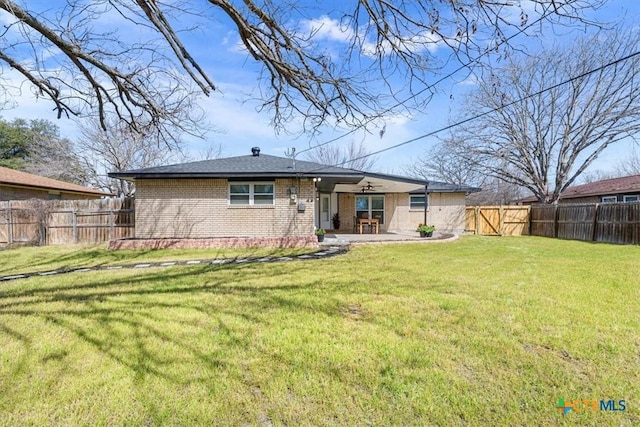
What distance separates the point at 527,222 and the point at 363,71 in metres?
17.8

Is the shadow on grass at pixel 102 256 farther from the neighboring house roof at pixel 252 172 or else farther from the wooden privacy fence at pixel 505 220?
the wooden privacy fence at pixel 505 220

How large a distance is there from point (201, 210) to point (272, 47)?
28.8ft

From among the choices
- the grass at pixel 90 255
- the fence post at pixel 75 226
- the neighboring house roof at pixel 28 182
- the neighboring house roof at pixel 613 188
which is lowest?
the grass at pixel 90 255

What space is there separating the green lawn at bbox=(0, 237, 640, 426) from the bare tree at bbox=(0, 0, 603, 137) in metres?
3.04

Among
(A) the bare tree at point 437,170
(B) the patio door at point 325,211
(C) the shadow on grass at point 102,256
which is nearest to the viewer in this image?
(C) the shadow on grass at point 102,256

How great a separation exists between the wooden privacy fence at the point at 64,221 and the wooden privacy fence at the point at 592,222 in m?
19.3

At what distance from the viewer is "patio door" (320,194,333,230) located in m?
18.0

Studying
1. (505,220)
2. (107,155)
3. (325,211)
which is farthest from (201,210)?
(505,220)

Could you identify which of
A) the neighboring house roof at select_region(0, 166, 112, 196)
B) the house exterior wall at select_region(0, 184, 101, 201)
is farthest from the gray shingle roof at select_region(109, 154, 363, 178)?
the house exterior wall at select_region(0, 184, 101, 201)

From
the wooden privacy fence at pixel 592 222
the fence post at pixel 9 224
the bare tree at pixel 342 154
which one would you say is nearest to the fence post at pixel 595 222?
the wooden privacy fence at pixel 592 222

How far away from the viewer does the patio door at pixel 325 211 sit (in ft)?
59.2

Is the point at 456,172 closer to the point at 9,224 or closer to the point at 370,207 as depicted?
the point at 370,207

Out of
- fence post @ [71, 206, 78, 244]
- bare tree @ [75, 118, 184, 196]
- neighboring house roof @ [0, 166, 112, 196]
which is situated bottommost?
fence post @ [71, 206, 78, 244]

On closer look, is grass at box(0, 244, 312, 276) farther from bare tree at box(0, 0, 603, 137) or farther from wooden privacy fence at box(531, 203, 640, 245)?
wooden privacy fence at box(531, 203, 640, 245)
